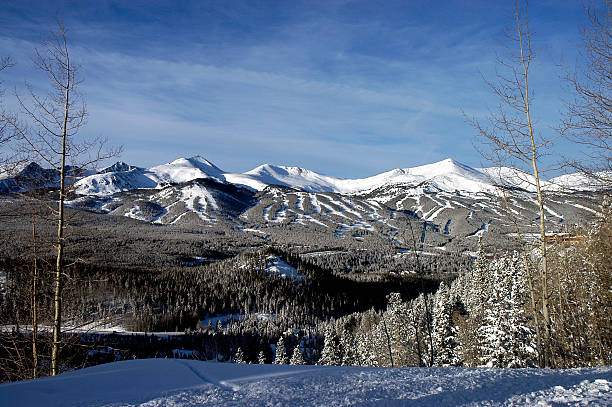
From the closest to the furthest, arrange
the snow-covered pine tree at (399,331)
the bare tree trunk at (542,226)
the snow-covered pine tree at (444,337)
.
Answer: the bare tree trunk at (542,226), the snow-covered pine tree at (444,337), the snow-covered pine tree at (399,331)

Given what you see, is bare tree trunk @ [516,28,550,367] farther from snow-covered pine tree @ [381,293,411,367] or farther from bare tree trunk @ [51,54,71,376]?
snow-covered pine tree @ [381,293,411,367]

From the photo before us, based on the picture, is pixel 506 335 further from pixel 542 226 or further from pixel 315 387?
pixel 315 387

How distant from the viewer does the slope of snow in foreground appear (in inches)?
189

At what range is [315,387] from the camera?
5512 millimetres

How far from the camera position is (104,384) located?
5.86 metres

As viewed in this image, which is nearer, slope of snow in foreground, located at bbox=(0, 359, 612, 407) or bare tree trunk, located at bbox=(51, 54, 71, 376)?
slope of snow in foreground, located at bbox=(0, 359, 612, 407)

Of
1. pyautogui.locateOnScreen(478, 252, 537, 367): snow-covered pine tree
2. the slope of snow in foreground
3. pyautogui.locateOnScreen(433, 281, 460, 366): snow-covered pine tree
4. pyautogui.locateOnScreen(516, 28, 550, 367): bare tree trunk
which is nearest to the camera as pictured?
the slope of snow in foreground

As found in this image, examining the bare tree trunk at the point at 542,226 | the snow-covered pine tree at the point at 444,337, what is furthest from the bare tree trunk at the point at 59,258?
the snow-covered pine tree at the point at 444,337

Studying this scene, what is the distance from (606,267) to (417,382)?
1152 cm

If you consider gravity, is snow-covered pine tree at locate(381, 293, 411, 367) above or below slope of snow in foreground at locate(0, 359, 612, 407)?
below

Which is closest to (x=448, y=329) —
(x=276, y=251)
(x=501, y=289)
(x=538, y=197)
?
(x=501, y=289)

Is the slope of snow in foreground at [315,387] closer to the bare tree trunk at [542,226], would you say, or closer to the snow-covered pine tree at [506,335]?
A: the bare tree trunk at [542,226]

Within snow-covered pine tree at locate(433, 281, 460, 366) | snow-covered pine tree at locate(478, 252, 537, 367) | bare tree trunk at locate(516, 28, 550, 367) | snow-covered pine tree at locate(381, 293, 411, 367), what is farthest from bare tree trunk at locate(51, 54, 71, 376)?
snow-covered pine tree at locate(433, 281, 460, 366)

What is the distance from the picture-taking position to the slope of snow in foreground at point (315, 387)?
4.80 metres
